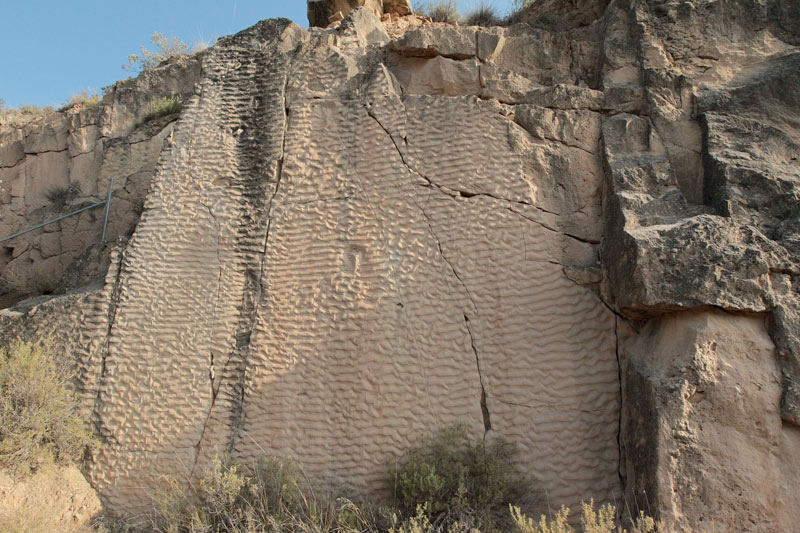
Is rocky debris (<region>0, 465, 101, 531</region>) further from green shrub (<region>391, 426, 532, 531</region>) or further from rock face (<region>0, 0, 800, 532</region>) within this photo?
green shrub (<region>391, 426, 532, 531</region>)

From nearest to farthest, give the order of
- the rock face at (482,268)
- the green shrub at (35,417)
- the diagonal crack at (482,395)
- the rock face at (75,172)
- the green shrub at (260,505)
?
the rock face at (482,268) < the green shrub at (260,505) < the diagonal crack at (482,395) < the green shrub at (35,417) < the rock face at (75,172)

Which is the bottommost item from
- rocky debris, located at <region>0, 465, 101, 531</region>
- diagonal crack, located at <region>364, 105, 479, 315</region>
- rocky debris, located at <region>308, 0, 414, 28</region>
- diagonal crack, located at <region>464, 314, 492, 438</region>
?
rocky debris, located at <region>0, 465, 101, 531</region>

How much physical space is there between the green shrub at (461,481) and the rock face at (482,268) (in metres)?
0.13

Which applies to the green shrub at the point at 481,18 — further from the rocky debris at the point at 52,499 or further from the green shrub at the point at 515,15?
the rocky debris at the point at 52,499

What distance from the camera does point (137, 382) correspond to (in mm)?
4383

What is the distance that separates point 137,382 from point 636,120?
4006 millimetres

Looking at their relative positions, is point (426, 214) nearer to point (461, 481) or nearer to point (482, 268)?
point (482, 268)

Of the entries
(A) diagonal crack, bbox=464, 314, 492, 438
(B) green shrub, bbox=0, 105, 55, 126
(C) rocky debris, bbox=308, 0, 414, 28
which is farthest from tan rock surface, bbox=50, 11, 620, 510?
(B) green shrub, bbox=0, 105, 55, 126

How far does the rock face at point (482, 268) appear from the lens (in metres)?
3.28

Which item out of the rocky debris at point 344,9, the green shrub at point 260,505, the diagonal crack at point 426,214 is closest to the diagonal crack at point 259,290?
the green shrub at point 260,505

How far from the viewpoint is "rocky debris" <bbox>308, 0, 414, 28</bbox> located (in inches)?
264

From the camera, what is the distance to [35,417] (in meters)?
4.09

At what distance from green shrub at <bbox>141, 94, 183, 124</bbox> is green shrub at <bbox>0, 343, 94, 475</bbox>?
359 centimetres

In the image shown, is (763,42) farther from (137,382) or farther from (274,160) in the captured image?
(137,382)
